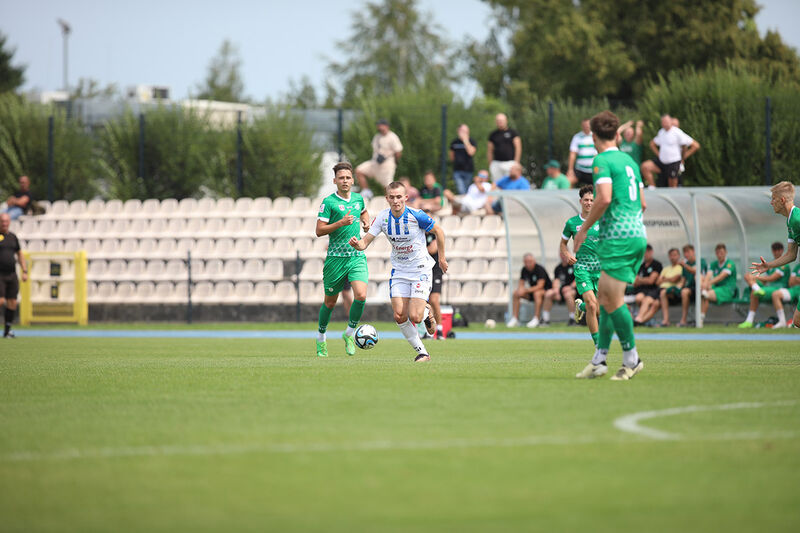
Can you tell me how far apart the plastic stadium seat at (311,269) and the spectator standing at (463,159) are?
13.6ft

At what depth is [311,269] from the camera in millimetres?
28031

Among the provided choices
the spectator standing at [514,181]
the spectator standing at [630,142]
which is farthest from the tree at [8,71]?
the spectator standing at [630,142]

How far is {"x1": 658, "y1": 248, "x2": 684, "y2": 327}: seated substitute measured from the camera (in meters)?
24.2

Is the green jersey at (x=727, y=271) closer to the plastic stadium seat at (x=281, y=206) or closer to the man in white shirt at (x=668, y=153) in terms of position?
the man in white shirt at (x=668, y=153)

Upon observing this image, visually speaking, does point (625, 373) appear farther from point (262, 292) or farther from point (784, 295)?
point (262, 292)

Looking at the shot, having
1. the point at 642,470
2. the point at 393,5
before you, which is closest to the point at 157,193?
the point at 642,470

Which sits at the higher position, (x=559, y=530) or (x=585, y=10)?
(x=585, y=10)

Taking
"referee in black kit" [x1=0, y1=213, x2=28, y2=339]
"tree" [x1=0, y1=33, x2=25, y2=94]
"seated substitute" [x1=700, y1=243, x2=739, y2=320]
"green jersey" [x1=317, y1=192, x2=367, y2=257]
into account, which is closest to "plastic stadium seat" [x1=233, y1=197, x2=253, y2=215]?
"referee in black kit" [x1=0, y1=213, x2=28, y2=339]

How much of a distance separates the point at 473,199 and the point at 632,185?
18.5m

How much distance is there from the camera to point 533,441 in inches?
251

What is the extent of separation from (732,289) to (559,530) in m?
20.5

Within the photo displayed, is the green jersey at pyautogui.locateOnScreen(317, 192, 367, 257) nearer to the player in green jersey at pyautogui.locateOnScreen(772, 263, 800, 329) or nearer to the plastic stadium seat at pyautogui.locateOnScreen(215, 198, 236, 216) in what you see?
the player in green jersey at pyautogui.locateOnScreen(772, 263, 800, 329)

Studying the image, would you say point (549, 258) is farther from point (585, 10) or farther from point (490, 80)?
Answer: point (490, 80)

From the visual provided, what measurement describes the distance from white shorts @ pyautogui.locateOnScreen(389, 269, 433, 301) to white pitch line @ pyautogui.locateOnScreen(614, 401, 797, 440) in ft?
18.0
